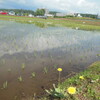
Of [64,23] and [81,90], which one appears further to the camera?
[64,23]

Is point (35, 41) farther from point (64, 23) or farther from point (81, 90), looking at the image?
point (64, 23)

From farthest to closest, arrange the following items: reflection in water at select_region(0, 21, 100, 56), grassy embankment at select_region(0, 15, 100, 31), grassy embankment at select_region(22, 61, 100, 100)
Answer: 1. grassy embankment at select_region(0, 15, 100, 31)
2. reflection in water at select_region(0, 21, 100, 56)
3. grassy embankment at select_region(22, 61, 100, 100)

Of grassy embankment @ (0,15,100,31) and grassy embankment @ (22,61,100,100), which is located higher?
Result: grassy embankment @ (0,15,100,31)

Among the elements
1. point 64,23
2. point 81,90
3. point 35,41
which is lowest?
point 81,90

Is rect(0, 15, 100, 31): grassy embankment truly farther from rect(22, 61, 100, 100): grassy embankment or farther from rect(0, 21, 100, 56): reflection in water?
rect(22, 61, 100, 100): grassy embankment

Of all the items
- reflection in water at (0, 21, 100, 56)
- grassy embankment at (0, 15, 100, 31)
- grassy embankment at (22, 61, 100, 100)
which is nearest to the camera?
grassy embankment at (22, 61, 100, 100)

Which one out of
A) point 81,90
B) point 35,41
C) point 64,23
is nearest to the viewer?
point 81,90

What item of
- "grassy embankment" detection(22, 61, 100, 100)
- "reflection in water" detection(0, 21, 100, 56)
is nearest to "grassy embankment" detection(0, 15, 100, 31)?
"reflection in water" detection(0, 21, 100, 56)

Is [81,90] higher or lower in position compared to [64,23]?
lower

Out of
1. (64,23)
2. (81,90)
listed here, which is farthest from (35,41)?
(64,23)

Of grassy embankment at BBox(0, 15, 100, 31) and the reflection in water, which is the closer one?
the reflection in water

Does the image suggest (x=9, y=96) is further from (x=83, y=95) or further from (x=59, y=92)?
(x=83, y=95)

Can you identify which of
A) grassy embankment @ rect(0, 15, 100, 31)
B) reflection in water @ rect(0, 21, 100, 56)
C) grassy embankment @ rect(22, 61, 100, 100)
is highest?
grassy embankment @ rect(0, 15, 100, 31)

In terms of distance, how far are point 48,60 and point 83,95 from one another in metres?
4.09
